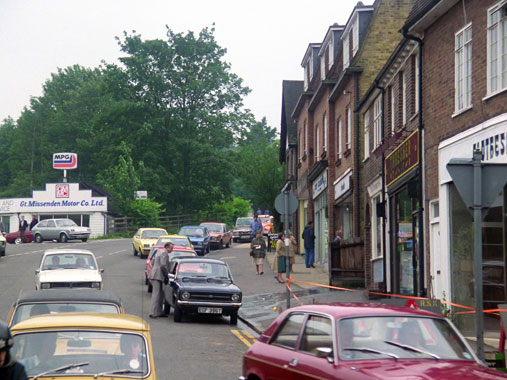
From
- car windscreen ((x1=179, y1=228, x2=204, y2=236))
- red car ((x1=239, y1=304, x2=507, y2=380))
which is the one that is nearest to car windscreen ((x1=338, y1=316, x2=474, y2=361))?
red car ((x1=239, y1=304, x2=507, y2=380))

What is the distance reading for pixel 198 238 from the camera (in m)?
42.2

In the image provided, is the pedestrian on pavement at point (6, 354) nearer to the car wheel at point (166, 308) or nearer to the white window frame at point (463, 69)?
the white window frame at point (463, 69)

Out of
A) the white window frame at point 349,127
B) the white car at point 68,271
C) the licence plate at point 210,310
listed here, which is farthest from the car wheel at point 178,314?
the white window frame at point 349,127

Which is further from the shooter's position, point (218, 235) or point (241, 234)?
point (241, 234)

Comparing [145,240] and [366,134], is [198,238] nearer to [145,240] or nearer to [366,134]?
[145,240]

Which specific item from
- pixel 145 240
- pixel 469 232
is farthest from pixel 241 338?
pixel 145 240

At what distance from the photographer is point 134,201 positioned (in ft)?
215

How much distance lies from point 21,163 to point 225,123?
36.6m

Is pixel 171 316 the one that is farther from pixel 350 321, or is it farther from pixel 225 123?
pixel 225 123

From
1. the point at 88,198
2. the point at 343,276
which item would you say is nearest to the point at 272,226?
the point at 88,198

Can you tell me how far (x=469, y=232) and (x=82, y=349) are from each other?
10409 mm

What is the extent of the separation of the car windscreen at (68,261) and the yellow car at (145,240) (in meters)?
17.0

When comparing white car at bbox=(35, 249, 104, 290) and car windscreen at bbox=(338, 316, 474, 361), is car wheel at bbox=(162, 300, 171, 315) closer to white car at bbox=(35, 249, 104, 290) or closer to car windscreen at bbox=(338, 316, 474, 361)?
white car at bbox=(35, 249, 104, 290)

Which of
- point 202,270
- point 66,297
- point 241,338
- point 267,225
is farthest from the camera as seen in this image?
point 267,225
